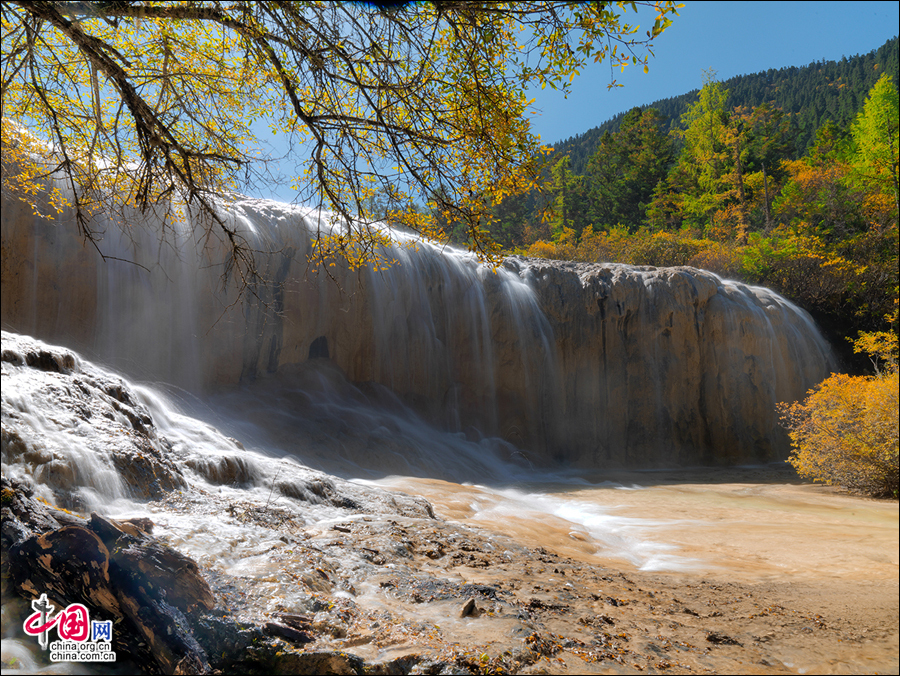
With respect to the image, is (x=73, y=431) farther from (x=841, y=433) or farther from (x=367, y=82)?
(x=841, y=433)

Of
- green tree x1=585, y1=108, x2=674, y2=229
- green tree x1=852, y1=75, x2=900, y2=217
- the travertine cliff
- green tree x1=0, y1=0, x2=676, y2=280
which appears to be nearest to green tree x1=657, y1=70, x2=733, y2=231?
green tree x1=585, y1=108, x2=674, y2=229

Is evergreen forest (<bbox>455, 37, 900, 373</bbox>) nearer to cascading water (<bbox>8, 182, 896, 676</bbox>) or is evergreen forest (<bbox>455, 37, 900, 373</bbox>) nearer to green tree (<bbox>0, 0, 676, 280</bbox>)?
cascading water (<bbox>8, 182, 896, 676</bbox>)

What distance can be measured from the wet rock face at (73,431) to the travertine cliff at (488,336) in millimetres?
4684

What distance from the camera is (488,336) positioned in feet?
51.5

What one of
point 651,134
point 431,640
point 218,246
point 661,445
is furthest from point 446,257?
point 651,134

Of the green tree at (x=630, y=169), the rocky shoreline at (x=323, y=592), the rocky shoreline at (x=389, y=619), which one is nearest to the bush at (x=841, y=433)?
the rocky shoreline at (x=323, y=592)

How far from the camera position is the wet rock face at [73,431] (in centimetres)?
434

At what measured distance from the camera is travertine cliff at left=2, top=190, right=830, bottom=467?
10.7 metres

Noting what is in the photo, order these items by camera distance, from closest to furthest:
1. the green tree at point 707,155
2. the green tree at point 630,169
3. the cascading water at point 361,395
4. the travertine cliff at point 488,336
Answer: the cascading water at point 361,395 < the travertine cliff at point 488,336 < the green tree at point 707,155 < the green tree at point 630,169

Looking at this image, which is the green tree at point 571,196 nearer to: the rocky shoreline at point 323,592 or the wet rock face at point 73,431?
the wet rock face at point 73,431

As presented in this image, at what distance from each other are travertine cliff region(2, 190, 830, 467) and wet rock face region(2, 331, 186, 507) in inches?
184

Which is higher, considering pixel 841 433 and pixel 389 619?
pixel 841 433

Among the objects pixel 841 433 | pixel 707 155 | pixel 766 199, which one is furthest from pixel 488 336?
pixel 707 155

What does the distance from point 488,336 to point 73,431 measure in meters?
11.7
